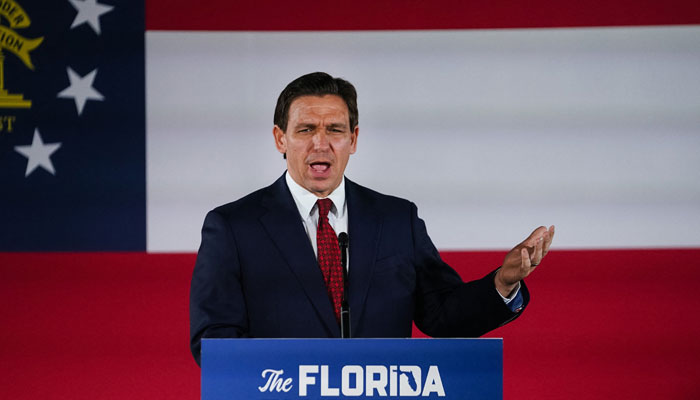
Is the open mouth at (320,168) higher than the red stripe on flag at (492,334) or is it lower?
higher

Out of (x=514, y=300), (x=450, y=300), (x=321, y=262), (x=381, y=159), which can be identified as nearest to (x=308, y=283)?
(x=321, y=262)

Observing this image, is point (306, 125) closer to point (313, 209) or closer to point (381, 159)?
point (313, 209)

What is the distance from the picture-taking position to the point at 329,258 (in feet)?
5.07

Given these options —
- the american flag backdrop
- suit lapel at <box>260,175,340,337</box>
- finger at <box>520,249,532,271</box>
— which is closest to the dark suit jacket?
suit lapel at <box>260,175,340,337</box>

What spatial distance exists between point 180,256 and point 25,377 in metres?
0.72

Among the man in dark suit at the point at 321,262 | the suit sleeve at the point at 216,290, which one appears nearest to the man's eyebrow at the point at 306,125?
the man in dark suit at the point at 321,262

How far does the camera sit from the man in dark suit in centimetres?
149

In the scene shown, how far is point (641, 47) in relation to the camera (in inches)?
99.8

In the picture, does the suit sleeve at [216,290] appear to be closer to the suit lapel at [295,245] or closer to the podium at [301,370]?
the suit lapel at [295,245]

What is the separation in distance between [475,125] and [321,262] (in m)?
1.19

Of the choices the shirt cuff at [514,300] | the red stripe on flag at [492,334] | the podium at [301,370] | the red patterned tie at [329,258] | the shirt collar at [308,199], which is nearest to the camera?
the podium at [301,370]

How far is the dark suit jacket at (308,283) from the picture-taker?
1478mm

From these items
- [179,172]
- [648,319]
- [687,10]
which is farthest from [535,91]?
[179,172]

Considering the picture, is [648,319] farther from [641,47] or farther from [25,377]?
[25,377]
